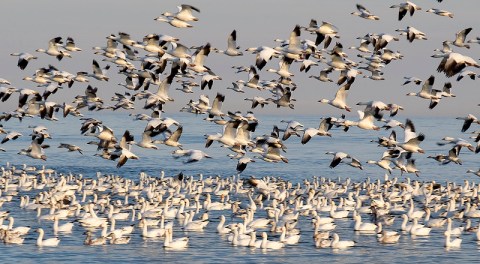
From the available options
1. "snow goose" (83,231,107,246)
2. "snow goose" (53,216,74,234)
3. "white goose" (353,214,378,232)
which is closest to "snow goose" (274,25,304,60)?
"snow goose" (83,231,107,246)

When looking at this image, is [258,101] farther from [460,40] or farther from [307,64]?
[460,40]

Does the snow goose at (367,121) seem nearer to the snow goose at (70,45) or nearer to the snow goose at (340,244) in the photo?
the snow goose at (340,244)

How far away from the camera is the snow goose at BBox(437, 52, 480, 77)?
3150 centimetres

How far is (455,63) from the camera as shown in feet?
105

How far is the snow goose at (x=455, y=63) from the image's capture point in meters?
31.5

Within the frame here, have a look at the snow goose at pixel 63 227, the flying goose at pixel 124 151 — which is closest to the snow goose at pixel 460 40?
the flying goose at pixel 124 151

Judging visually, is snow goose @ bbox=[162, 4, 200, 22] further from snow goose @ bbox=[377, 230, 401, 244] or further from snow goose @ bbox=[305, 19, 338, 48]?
snow goose @ bbox=[377, 230, 401, 244]

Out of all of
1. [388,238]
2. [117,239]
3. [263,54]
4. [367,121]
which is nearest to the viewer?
[263,54]

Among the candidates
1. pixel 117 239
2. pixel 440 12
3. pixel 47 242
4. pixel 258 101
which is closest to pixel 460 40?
pixel 440 12

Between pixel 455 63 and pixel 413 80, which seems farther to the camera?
pixel 413 80

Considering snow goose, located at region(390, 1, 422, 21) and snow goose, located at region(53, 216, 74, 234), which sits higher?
snow goose, located at region(390, 1, 422, 21)

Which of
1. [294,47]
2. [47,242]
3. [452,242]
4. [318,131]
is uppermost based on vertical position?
[294,47]

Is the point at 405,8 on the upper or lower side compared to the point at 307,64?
upper

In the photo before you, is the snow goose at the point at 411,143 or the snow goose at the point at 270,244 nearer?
the snow goose at the point at 411,143
